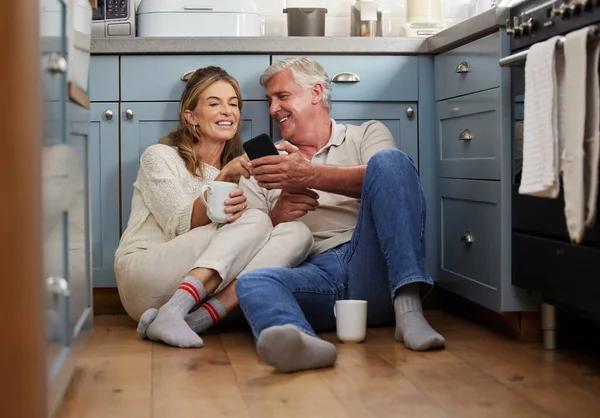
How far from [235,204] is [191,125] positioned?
0.45 meters

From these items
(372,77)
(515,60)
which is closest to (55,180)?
(515,60)

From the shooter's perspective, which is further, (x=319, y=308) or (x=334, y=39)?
(x=334, y=39)

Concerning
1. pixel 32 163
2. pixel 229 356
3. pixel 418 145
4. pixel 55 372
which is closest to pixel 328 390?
pixel 229 356

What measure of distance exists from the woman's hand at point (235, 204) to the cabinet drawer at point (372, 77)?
2.10 ft

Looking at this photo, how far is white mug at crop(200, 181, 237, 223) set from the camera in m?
2.95

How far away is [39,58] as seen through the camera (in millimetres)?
A: 1154

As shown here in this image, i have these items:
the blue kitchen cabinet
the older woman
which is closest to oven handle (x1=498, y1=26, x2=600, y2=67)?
the blue kitchen cabinet

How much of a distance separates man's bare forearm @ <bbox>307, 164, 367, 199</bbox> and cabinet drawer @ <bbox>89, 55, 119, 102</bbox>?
91 cm

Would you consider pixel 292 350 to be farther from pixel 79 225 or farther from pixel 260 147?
pixel 260 147

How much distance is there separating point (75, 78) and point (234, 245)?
108cm

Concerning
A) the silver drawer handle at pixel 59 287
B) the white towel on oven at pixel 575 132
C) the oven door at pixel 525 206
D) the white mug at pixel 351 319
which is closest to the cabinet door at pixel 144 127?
the white mug at pixel 351 319

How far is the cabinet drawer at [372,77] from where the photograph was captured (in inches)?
134

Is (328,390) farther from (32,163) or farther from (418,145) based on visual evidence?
(418,145)

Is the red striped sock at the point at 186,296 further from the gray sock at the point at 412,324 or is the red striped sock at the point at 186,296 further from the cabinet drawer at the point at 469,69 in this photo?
the cabinet drawer at the point at 469,69
